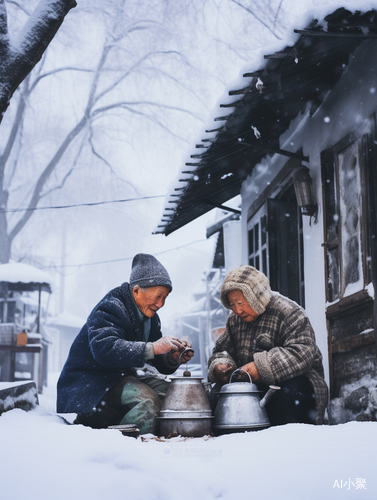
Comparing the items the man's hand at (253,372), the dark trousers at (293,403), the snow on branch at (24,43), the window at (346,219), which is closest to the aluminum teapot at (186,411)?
the man's hand at (253,372)

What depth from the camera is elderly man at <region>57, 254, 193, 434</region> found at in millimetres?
3055

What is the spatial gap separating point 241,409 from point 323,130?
3121 millimetres

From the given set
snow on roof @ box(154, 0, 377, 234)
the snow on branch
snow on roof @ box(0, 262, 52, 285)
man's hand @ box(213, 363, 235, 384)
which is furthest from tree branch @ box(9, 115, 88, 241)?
man's hand @ box(213, 363, 235, 384)

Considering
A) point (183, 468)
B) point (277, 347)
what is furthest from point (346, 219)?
point (183, 468)

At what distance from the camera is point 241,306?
3.49 metres

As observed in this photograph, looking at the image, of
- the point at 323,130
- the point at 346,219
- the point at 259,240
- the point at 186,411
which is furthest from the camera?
the point at 259,240

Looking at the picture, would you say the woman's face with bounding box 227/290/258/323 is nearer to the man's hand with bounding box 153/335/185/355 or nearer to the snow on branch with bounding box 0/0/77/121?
the man's hand with bounding box 153/335/185/355

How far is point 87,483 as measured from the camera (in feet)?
5.68

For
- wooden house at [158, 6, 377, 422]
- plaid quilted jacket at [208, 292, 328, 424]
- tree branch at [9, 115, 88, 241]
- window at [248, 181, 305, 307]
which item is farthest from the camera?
tree branch at [9, 115, 88, 241]

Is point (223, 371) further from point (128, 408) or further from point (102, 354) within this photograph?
point (102, 354)

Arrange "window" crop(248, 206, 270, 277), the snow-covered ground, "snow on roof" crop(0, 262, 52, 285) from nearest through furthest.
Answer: the snow-covered ground → "window" crop(248, 206, 270, 277) → "snow on roof" crop(0, 262, 52, 285)

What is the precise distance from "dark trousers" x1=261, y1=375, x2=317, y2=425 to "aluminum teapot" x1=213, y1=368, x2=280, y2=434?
0.17 m

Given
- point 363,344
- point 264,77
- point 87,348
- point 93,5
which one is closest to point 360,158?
point 264,77

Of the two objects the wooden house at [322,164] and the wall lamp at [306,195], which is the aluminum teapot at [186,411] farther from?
the wall lamp at [306,195]
